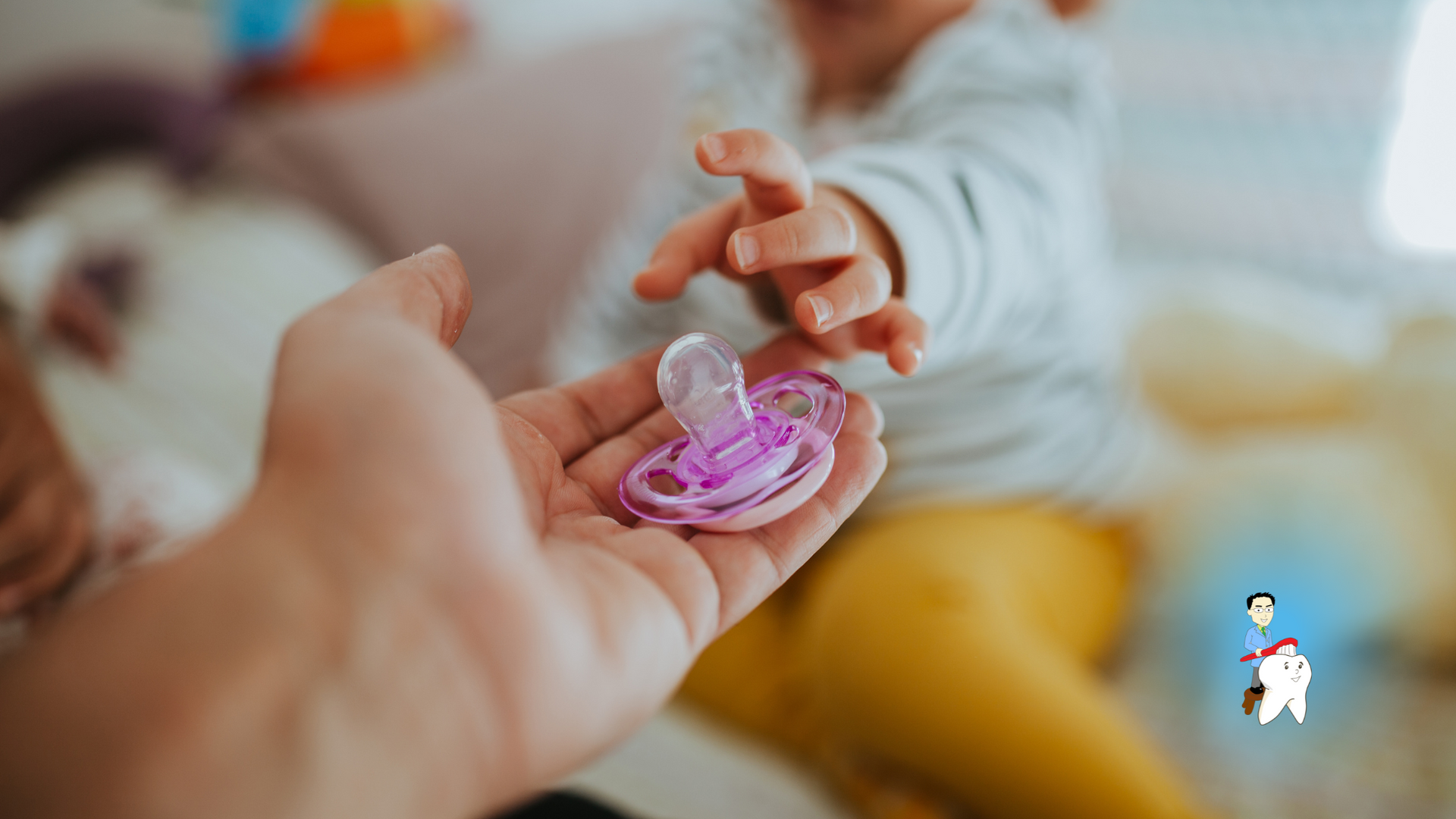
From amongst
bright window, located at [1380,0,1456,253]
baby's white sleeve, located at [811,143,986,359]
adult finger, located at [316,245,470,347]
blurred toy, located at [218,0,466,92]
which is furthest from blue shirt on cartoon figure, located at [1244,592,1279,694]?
blurred toy, located at [218,0,466,92]

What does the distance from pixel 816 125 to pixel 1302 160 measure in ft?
1.80

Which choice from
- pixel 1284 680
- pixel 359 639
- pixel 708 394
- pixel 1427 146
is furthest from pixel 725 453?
pixel 1427 146

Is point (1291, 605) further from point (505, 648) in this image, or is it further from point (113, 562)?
point (113, 562)

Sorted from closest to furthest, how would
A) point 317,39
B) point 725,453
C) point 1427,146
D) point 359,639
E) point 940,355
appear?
1. point 359,639
2. point 725,453
3. point 940,355
4. point 1427,146
5. point 317,39

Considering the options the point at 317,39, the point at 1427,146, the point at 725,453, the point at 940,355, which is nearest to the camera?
the point at 725,453

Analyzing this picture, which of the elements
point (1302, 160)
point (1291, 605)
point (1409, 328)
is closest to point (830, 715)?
point (1291, 605)

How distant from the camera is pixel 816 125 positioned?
1.94 feet

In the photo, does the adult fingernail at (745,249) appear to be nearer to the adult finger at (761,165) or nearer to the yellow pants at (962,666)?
the adult finger at (761,165)

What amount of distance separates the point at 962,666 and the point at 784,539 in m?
0.18

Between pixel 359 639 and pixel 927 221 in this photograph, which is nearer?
pixel 359 639

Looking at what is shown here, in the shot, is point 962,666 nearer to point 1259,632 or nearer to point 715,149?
point 1259,632

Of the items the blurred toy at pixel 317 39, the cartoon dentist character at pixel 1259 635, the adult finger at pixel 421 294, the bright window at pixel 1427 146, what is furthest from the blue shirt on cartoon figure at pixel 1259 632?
the blurred toy at pixel 317 39

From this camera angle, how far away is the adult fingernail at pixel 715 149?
0.92 feet

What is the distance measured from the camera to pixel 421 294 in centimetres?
25
